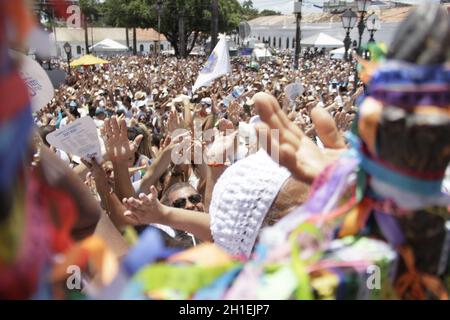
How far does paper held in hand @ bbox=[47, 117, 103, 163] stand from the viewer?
9.18 ft

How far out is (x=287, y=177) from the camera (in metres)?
1.84

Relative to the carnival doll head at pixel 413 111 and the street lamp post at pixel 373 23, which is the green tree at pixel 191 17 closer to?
the street lamp post at pixel 373 23

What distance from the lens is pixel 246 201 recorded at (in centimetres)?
187

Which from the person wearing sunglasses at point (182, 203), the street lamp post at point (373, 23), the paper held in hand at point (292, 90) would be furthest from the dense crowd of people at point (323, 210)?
the street lamp post at point (373, 23)

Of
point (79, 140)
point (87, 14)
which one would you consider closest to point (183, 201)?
point (79, 140)

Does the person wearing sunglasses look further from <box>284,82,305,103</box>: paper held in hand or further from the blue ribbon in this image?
<box>284,82,305,103</box>: paper held in hand

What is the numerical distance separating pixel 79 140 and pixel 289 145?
1869mm

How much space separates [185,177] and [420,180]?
9.53ft

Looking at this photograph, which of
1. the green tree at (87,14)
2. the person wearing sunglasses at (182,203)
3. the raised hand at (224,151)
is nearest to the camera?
the person wearing sunglasses at (182,203)

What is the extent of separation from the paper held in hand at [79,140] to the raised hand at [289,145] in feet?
5.58

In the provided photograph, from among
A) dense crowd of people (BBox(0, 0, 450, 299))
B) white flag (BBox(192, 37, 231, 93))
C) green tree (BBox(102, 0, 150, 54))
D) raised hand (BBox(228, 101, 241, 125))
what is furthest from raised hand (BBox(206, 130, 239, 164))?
green tree (BBox(102, 0, 150, 54))

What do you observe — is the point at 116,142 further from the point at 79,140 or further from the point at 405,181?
the point at 405,181

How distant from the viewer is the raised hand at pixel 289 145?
A: 123 centimetres
